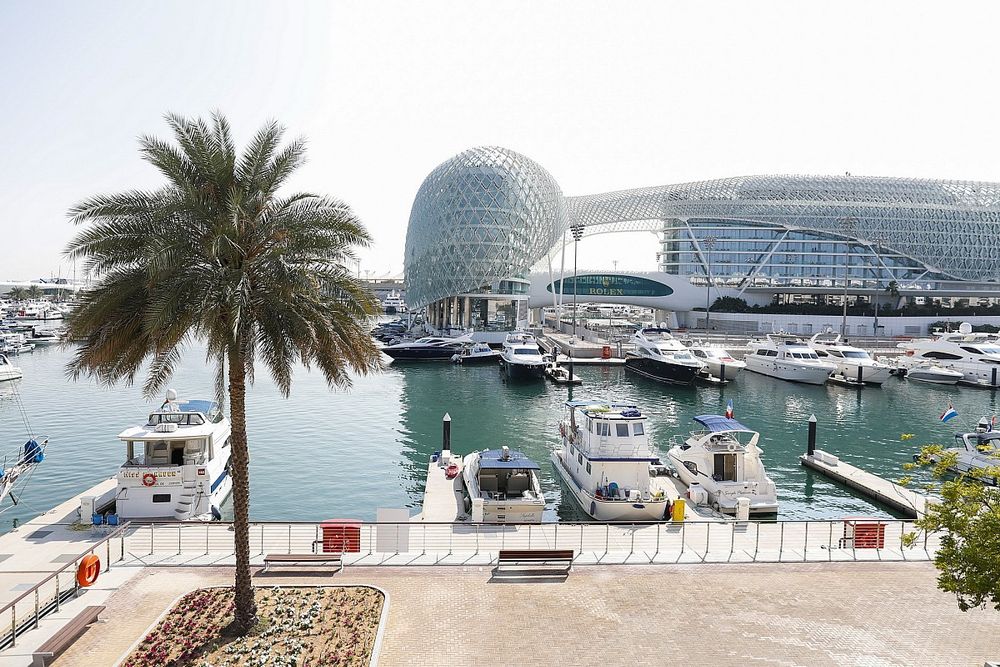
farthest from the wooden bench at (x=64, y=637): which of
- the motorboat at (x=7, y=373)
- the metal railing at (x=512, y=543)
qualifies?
the motorboat at (x=7, y=373)

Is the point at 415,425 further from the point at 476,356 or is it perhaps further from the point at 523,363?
the point at 476,356

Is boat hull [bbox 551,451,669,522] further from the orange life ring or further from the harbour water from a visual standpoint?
the orange life ring

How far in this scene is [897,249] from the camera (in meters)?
117

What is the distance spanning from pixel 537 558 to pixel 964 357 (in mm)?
63926

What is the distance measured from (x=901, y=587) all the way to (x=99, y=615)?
1658 centimetres

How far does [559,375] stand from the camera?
62.8m

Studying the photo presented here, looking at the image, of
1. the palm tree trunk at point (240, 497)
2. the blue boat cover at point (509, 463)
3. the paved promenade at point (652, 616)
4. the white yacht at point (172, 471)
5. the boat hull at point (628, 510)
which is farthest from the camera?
the blue boat cover at point (509, 463)

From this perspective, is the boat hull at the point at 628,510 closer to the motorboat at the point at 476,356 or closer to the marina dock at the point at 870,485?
the marina dock at the point at 870,485

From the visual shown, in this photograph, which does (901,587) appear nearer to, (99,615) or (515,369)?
(99,615)

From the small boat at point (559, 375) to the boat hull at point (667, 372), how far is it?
6314 mm

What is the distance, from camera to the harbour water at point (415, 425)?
2816 centimetres

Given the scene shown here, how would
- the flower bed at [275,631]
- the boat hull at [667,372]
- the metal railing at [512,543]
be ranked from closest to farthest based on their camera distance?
the flower bed at [275,631]
the metal railing at [512,543]
the boat hull at [667,372]

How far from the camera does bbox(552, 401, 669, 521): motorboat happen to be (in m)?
23.2

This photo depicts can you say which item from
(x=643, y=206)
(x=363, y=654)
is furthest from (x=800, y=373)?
(x=643, y=206)
